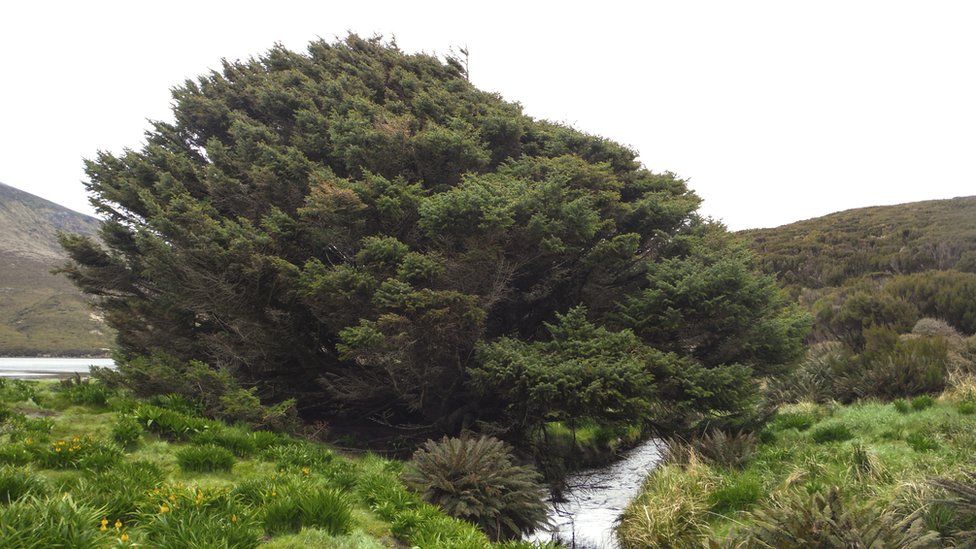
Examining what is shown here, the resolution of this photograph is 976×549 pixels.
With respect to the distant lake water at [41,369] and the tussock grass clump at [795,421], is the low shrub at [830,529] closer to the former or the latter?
the tussock grass clump at [795,421]

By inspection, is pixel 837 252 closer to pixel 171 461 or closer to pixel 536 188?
pixel 536 188

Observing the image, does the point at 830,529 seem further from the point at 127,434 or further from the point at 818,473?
the point at 127,434

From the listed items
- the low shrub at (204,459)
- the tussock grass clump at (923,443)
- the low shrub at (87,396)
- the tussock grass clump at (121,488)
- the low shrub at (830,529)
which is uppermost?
the low shrub at (87,396)

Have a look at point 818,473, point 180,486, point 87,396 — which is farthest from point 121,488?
point 818,473

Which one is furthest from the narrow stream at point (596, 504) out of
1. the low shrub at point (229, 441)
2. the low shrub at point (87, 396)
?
the low shrub at point (87, 396)

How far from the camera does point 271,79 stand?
582 inches

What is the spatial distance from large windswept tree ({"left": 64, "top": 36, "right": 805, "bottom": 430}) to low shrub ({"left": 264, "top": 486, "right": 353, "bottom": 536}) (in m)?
3.42

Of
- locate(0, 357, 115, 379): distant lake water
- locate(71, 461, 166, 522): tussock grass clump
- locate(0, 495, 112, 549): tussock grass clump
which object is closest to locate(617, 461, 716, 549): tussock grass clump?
locate(71, 461, 166, 522): tussock grass clump

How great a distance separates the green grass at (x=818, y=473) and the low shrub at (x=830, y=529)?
0.44 meters

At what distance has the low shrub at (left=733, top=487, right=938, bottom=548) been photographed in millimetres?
4508

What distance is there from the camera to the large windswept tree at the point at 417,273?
29.4ft

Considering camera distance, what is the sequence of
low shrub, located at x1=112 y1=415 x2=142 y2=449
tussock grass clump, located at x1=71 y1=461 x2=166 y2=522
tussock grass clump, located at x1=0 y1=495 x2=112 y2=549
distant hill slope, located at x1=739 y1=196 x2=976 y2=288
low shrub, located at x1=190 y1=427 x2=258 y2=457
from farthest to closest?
distant hill slope, located at x1=739 y1=196 x2=976 y2=288
low shrub, located at x1=190 y1=427 x2=258 y2=457
low shrub, located at x1=112 y1=415 x2=142 y2=449
tussock grass clump, located at x1=71 y1=461 x2=166 y2=522
tussock grass clump, located at x1=0 y1=495 x2=112 y2=549

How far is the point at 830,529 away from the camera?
4.62m

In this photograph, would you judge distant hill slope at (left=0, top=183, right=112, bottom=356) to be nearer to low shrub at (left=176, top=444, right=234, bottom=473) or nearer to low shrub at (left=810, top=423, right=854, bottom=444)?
low shrub at (left=176, top=444, right=234, bottom=473)
